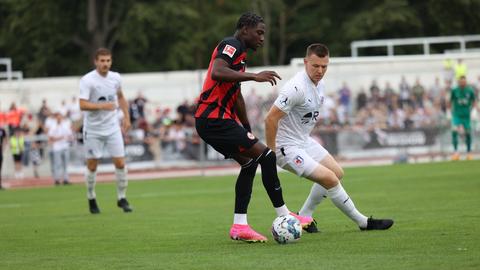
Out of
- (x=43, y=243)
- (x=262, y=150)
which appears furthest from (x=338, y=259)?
(x=43, y=243)

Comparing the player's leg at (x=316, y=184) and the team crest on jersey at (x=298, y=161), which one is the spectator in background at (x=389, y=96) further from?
the team crest on jersey at (x=298, y=161)

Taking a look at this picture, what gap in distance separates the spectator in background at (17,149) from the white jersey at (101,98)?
44.2ft

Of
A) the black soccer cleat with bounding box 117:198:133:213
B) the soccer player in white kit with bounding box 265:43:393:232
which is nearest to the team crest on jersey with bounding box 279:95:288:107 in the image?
the soccer player in white kit with bounding box 265:43:393:232

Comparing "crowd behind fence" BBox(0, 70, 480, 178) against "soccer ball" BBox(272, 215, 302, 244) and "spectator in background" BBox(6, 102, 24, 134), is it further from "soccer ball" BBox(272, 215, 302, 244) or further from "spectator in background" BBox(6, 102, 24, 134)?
"soccer ball" BBox(272, 215, 302, 244)

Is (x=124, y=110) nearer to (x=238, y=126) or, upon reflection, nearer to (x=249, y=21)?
(x=238, y=126)

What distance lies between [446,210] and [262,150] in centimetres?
398

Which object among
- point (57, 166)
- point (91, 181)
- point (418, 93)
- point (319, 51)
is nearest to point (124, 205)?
point (91, 181)

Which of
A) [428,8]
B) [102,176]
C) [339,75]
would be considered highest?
[428,8]

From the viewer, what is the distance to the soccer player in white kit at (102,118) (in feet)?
50.0

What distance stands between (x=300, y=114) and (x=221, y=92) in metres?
1.06

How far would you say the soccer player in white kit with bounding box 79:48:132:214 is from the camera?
50.0ft

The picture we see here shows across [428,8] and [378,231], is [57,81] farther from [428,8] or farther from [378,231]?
[378,231]

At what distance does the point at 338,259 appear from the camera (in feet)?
28.1

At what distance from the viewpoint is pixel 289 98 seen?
10367 millimetres
